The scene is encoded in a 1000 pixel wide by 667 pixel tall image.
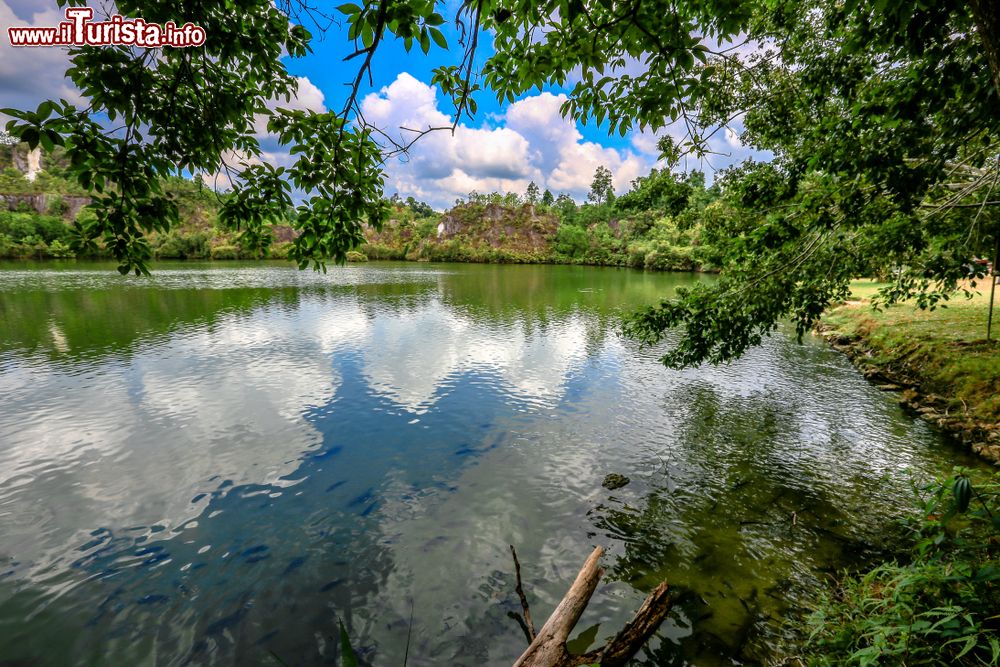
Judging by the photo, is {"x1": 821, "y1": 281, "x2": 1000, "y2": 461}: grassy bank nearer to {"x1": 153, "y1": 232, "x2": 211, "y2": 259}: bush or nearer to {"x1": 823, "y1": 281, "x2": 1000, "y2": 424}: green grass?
{"x1": 823, "y1": 281, "x2": 1000, "y2": 424}: green grass

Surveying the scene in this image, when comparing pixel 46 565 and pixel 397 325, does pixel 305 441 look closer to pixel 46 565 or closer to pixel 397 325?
pixel 46 565

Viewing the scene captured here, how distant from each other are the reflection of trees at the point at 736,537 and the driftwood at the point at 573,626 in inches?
57.7

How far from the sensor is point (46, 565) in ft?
26.9

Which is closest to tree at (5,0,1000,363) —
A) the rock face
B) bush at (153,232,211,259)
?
bush at (153,232,211,259)

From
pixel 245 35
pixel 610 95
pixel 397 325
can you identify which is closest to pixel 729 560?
pixel 610 95

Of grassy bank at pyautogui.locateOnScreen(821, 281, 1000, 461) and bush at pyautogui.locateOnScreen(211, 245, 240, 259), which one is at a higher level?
bush at pyautogui.locateOnScreen(211, 245, 240, 259)

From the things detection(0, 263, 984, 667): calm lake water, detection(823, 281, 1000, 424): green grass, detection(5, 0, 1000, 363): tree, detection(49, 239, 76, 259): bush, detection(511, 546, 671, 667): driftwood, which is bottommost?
detection(0, 263, 984, 667): calm lake water

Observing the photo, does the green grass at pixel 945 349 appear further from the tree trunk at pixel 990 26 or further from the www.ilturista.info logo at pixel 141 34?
the www.ilturista.info logo at pixel 141 34

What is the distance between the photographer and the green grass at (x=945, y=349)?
1375 cm

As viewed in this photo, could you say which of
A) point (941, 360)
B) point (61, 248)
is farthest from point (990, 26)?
point (941, 360)

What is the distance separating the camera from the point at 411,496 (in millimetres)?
10539

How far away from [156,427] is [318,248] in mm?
13611

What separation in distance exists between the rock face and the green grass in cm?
Result: 21306

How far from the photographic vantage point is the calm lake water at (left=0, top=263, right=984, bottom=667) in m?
6.87
